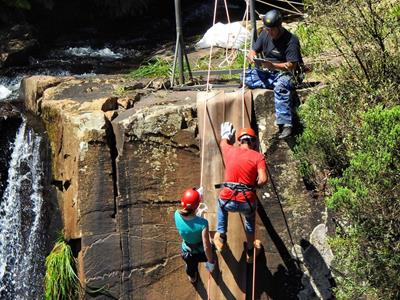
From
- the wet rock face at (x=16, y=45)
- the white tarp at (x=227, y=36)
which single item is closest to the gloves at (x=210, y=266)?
the white tarp at (x=227, y=36)

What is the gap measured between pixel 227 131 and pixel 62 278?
2.70 m

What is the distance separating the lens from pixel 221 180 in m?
7.98

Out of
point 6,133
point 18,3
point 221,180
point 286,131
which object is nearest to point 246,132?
point 286,131

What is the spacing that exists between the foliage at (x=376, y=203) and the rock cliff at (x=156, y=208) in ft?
4.82

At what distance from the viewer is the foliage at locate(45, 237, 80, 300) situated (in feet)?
26.1

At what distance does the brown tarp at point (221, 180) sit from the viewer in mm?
7852

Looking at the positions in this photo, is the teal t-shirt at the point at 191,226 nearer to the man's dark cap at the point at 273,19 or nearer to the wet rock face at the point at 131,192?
the wet rock face at the point at 131,192

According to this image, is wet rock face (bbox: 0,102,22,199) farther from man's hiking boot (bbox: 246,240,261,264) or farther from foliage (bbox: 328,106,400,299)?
foliage (bbox: 328,106,400,299)

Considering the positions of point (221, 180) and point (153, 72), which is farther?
point (153, 72)

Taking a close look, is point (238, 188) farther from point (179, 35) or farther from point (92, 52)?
point (92, 52)

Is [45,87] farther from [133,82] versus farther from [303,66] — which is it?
[303,66]

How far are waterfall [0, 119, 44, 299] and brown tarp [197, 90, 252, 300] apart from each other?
258 cm

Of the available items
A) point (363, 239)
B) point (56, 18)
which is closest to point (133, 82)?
point (363, 239)

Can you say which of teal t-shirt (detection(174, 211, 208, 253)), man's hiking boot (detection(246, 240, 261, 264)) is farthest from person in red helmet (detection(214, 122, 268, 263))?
man's hiking boot (detection(246, 240, 261, 264))
